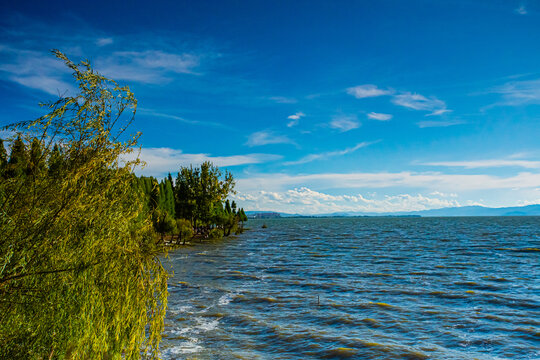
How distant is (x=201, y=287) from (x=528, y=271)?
23773mm

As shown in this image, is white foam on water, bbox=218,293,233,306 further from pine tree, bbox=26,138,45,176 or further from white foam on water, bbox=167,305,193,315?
pine tree, bbox=26,138,45,176

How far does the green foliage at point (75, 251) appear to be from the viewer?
5.52 meters

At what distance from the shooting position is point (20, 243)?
5.43m

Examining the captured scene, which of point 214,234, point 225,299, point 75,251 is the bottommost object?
point 225,299

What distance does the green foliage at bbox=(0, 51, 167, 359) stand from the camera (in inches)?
217

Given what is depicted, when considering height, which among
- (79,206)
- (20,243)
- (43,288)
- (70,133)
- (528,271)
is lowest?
(528,271)

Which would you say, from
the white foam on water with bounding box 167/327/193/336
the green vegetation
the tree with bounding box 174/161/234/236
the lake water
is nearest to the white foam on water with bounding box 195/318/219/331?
the lake water

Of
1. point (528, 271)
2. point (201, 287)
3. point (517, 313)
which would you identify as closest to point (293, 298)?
point (201, 287)

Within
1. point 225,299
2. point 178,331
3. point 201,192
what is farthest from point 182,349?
point 201,192

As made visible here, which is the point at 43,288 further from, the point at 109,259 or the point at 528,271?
the point at 528,271

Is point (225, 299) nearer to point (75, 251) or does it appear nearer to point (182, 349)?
point (182, 349)

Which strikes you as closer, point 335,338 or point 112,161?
point 112,161

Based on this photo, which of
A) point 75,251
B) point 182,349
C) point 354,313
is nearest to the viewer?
point 75,251

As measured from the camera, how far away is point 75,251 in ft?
19.8
